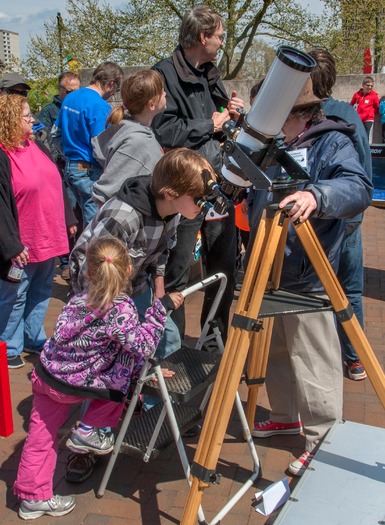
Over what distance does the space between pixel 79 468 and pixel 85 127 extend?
3368 mm

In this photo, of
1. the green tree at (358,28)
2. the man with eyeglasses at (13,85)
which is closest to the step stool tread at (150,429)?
the man with eyeglasses at (13,85)

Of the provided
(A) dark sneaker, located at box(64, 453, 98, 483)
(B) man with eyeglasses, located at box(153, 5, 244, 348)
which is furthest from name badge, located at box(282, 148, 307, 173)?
(A) dark sneaker, located at box(64, 453, 98, 483)

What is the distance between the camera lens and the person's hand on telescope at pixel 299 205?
7.03 ft

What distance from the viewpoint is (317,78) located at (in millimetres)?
2848

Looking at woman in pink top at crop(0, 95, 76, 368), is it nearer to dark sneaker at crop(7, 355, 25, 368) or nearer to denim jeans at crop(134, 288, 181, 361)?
dark sneaker at crop(7, 355, 25, 368)

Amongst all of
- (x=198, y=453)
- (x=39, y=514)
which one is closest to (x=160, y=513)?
(x=39, y=514)

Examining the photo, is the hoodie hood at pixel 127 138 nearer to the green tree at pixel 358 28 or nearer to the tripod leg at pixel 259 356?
the tripod leg at pixel 259 356

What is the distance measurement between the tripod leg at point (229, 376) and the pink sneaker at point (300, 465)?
0.90 meters

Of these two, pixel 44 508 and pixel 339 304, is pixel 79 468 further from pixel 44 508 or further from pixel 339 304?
pixel 339 304

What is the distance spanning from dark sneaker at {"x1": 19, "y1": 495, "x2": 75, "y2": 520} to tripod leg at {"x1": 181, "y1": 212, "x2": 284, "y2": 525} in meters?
0.83

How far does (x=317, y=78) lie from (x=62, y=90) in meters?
4.77

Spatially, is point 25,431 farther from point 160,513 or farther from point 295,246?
point 295,246

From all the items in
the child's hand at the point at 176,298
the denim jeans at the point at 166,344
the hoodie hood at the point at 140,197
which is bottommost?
the denim jeans at the point at 166,344

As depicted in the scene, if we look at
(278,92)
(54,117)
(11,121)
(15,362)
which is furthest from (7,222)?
(54,117)
